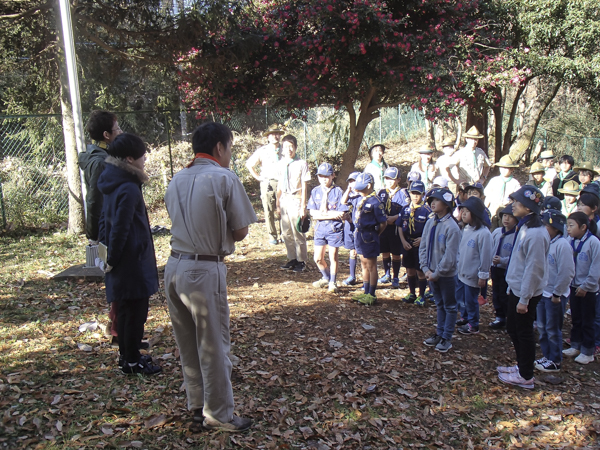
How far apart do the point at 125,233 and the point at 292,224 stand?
420 centimetres

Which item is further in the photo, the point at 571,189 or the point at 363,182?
the point at 571,189

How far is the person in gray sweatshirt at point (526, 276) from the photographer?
173 inches

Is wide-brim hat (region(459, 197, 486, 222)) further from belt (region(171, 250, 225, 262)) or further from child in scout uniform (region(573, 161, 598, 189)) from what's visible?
belt (region(171, 250, 225, 262))

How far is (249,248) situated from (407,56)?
5.56m

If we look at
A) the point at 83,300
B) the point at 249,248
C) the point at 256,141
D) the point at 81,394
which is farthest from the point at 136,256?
the point at 256,141

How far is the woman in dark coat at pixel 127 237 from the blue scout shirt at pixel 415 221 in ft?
12.4

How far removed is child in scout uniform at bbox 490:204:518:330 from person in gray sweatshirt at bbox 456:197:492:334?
0.73 feet

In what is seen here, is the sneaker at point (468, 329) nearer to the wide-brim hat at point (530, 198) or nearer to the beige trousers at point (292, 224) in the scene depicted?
the wide-brim hat at point (530, 198)

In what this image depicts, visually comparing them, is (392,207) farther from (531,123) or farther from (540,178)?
(531,123)

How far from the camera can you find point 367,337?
5625 mm

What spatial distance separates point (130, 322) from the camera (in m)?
4.20

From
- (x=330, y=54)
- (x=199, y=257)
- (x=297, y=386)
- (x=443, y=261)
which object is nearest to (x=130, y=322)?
(x=199, y=257)

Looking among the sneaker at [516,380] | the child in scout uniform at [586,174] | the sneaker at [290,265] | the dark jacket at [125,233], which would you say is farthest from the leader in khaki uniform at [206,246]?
the child in scout uniform at [586,174]

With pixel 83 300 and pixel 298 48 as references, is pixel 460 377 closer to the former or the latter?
pixel 83 300
